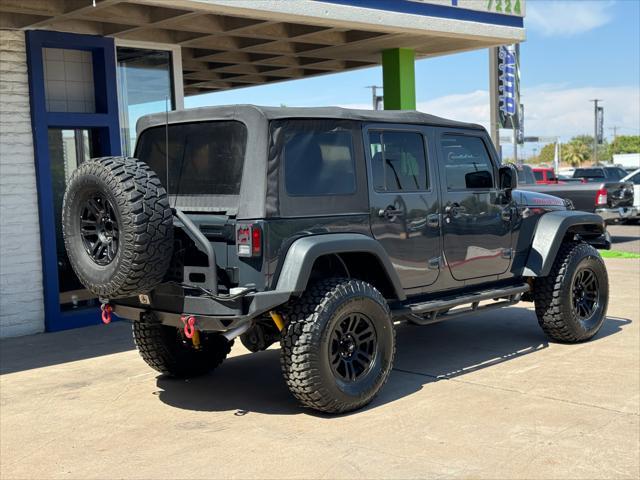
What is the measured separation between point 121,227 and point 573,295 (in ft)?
14.7

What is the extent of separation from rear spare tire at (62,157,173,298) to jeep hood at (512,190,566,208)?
3545mm

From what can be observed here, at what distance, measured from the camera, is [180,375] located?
6.61 metres

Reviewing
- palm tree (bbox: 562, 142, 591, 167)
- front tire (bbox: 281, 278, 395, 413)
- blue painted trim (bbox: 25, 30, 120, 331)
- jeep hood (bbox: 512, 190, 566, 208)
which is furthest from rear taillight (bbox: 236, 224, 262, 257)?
palm tree (bbox: 562, 142, 591, 167)

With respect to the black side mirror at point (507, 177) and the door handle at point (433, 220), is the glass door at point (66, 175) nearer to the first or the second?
the door handle at point (433, 220)

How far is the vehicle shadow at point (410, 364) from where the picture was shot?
236 inches

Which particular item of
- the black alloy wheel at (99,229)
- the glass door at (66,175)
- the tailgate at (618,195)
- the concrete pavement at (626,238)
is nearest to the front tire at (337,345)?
the black alloy wheel at (99,229)

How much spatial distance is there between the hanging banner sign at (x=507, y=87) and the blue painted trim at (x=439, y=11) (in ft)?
20.4

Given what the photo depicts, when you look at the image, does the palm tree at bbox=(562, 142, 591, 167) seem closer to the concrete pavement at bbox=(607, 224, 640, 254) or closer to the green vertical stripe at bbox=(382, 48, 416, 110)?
the concrete pavement at bbox=(607, 224, 640, 254)

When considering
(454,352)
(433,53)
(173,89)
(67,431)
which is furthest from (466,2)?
(67,431)

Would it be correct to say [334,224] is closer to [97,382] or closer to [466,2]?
[97,382]

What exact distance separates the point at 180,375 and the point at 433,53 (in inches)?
310

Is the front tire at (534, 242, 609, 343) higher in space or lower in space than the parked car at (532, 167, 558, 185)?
lower

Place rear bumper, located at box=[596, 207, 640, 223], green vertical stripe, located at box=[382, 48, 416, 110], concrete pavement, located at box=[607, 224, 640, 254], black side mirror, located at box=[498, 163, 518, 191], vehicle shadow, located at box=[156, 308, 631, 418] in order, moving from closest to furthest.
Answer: vehicle shadow, located at box=[156, 308, 631, 418] < black side mirror, located at box=[498, 163, 518, 191] < green vertical stripe, located at box=[382, 48, 416, 110] < concrete pavement, located at box=[607, 224, 640, 254] < rear bumper, located at box=[596, 207, 640, 223]

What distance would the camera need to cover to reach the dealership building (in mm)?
8688
